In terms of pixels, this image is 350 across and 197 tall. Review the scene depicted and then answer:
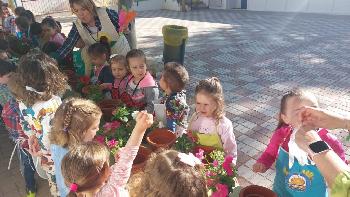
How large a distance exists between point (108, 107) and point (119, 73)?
1.97 ft

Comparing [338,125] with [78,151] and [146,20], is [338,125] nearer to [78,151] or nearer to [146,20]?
[78,151]

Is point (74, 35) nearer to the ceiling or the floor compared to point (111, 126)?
nearer to the ceiling

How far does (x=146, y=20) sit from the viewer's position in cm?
1867

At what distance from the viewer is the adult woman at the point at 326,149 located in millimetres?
1487

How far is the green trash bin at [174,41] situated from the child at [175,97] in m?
3.61

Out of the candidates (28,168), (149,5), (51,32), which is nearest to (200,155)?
(28,168)

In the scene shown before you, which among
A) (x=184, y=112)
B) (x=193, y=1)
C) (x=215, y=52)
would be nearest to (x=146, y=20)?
(x=193, y=1)

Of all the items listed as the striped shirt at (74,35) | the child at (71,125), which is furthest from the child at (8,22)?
→ the child at (71,125)

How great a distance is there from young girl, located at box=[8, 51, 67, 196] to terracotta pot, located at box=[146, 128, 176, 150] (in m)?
0.92

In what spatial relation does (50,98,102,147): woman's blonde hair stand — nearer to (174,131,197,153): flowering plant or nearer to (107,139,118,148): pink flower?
(107,139,118,148): pink flower

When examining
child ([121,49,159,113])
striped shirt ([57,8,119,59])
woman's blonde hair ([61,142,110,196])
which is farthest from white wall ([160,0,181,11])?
woman's blonde hair ([61,142,110,196])

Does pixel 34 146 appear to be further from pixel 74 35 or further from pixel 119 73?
pixel 74 35

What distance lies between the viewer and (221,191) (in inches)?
87.5

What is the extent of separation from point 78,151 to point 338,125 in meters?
1.55
